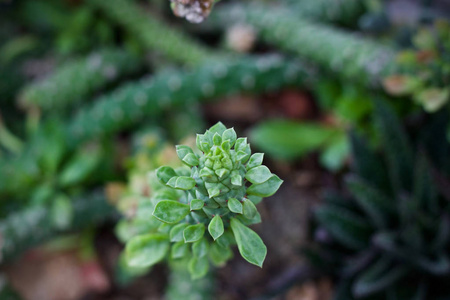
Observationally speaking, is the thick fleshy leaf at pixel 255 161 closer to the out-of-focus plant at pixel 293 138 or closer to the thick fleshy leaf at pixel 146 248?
the thick fleshy leaf at pixel 146 248

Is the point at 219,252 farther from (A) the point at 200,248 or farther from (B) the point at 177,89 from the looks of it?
(B) the point at 177,89

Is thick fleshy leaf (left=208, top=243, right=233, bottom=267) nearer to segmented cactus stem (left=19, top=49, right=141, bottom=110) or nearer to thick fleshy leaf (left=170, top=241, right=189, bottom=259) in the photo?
thick fleshy leaf (left=170, top=241, right=189, bottom=259)

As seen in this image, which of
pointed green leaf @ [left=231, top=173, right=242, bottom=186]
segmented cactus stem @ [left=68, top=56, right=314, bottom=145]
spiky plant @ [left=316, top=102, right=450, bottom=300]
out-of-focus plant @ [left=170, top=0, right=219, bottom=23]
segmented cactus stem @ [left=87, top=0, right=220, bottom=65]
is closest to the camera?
pointed green leaf @ [left=231, top=173, right=242, bottom=186]

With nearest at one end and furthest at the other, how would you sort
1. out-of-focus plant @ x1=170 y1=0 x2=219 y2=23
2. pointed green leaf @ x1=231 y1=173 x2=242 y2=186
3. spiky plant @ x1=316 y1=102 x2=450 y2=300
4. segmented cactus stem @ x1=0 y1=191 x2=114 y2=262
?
pointed green leaf @ x1=231 y1=173 x2=242 y2=186 < out-of-focus plant @ x1=170 y1=0 x2=219 y2=23 < spiky plant @ x1=316 y1=102 x2=450 y2=300 < segmented cactus stem @ x1=0 y1=191 x2=114 y2=262

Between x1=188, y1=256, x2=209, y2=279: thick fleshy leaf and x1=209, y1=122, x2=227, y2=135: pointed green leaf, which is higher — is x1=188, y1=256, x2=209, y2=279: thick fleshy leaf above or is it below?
below

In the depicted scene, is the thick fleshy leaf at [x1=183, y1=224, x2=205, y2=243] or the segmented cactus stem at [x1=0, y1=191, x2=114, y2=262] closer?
the thick fleshy leaf at [x1=183, y1=224, x2=205, y2=243]

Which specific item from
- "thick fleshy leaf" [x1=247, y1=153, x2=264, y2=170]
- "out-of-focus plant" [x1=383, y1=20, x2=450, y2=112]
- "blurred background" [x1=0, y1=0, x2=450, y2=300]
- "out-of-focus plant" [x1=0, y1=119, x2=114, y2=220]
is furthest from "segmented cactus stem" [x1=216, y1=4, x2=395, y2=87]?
"thick fleshy leaf" [x1=247, y1=153, x2=264, y2=170]

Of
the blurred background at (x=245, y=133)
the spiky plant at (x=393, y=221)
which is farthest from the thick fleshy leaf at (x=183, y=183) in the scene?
the spiky plant at (x=393, y=221)

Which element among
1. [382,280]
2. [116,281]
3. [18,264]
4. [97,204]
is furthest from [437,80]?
[18,264]

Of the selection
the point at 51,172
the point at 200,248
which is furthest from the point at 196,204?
the point at 51,172
